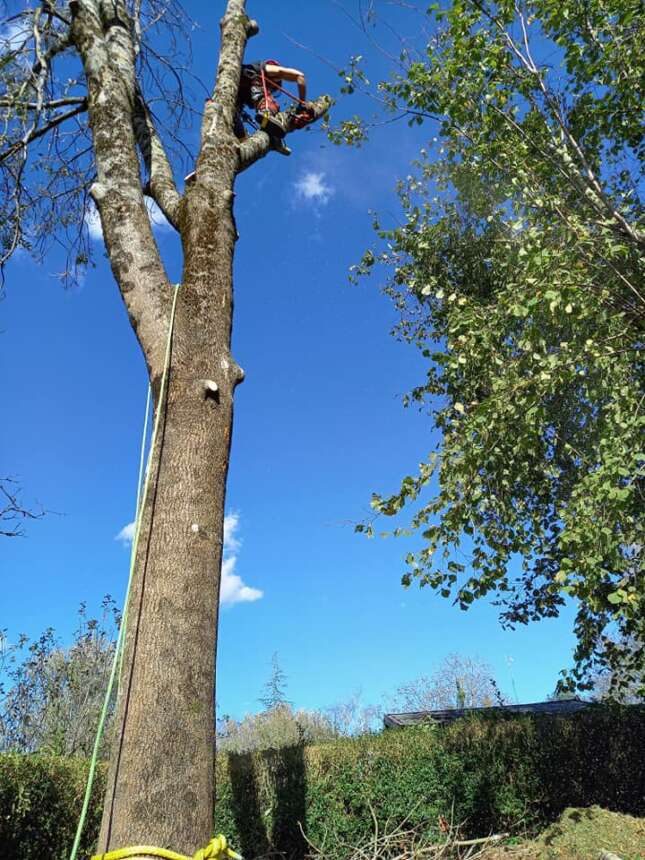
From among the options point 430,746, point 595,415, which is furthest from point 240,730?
point 595,415

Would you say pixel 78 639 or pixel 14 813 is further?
pixel 78 639

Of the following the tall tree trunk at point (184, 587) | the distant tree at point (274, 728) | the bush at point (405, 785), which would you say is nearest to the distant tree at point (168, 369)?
the tall tree trunk at point (184, 587)

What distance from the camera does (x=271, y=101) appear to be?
16.6ft

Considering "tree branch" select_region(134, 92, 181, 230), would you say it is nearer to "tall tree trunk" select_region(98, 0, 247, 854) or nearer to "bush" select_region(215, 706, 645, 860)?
"tall tree trunk" select_region(98, 0, 247, 854)

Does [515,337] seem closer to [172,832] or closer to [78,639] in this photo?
[172,832]

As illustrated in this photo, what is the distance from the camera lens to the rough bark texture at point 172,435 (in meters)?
2.08

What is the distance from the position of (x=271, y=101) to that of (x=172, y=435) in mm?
3631

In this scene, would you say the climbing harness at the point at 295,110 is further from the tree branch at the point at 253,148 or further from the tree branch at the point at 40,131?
the tree branch at the point at 40,131

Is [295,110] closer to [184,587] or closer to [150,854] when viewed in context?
[184,587]

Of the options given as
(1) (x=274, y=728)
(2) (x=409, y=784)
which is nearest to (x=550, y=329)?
(2) (x=409, y=784)

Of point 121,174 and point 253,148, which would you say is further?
point 253,148

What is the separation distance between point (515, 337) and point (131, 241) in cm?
503

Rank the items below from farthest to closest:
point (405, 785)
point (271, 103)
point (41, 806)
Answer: point (405, 785), point (41, 806), point (271, 103)

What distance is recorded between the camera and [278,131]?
15.1 ft
